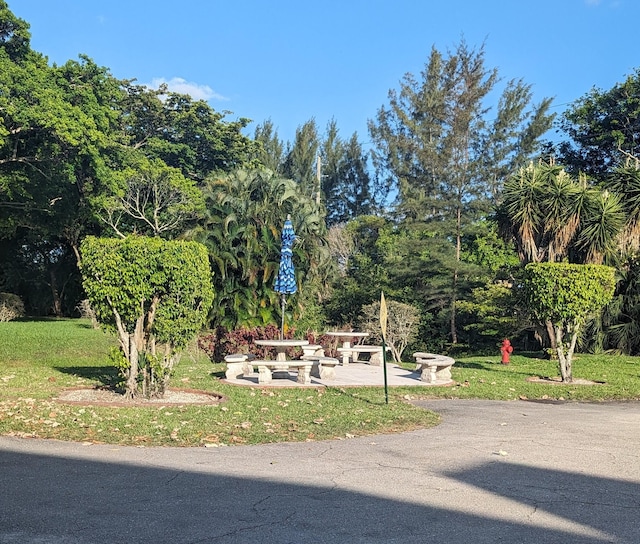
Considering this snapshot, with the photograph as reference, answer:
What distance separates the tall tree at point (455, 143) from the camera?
29.2 m

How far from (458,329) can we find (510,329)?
4.25m

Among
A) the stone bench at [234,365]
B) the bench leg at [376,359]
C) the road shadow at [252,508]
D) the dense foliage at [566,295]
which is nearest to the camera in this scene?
the road shadow at [252,508]

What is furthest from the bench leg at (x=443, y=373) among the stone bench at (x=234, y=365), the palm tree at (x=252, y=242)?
the palm tree at (x=252, y=242)

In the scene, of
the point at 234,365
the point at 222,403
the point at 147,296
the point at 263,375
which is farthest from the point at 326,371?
the point at 147,296

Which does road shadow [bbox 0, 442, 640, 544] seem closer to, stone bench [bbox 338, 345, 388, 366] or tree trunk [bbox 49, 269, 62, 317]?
stone bench [bbox 338, 345, 388, 366]

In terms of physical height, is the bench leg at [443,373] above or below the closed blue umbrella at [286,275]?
below

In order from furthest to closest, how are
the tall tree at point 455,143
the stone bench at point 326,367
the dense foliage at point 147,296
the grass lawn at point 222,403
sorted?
1. the tall tree at point 455,143
2. the stone bench at point 326,367
3. the dense foliage at point 147,296
4. the grass lawn at point 222,403

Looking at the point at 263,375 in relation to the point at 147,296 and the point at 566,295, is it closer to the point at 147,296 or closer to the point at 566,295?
the point at 147,296

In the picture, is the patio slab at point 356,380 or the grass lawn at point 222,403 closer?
the grass lawn at point 222,403

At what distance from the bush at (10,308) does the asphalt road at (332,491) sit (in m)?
24.8

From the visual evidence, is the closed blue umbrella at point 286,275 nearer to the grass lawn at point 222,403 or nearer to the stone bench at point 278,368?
the grass lawn at point 222,403

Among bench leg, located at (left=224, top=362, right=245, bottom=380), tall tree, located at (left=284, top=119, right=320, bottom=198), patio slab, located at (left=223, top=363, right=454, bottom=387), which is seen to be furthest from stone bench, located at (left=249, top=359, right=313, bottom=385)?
tall tree, located at (left=284, top=119, right=320, bottom=198)

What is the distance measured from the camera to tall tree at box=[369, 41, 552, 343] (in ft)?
95.8

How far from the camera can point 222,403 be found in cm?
1007
